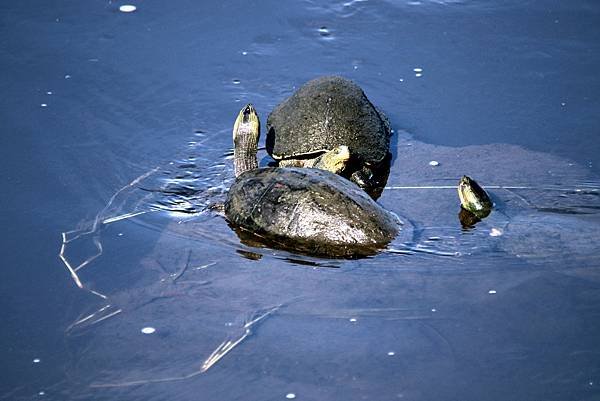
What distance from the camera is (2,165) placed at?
6.37 m

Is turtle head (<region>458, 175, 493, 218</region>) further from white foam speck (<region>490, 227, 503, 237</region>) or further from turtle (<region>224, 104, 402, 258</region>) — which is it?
turtle (<region>224, 104, 402, 258</region>)

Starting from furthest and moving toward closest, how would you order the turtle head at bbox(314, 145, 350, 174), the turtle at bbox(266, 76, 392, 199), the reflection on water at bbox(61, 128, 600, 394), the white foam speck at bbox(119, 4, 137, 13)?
the white foam speck at bbox(119, 4, 137, 13), the turtle at bbox(266, 76, 392, 199), the turtle head at bbox(314, 145, 350, 174), the reflection on water at bbox(61, 128, 600, 394)

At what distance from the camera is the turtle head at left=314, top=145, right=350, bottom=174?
19.6ft

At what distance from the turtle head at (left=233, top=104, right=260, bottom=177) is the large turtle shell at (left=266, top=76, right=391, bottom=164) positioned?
0.35 metres

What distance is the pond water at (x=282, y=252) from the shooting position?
4336mm

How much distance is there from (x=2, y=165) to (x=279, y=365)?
3.25m

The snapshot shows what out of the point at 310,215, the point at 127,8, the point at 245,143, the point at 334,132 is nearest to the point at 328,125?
the point at 334,132

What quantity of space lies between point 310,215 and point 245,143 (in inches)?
42.9

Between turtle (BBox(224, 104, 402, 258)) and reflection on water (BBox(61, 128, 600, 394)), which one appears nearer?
reflection on water (BBox(61, 128, 600, 394))

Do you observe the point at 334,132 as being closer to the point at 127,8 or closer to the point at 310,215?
the point at 310,215

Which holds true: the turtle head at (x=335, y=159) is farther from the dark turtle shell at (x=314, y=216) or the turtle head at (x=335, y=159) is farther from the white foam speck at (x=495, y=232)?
the white foam speck at (x=495, y=232)

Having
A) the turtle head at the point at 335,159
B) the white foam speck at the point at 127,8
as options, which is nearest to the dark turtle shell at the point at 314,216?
the turtle head at the point at 335,159

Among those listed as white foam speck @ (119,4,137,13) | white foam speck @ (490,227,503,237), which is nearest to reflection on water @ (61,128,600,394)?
white foam speck @ (490,227,503,237)

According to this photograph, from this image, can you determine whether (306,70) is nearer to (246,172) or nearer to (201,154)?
(201,154)
